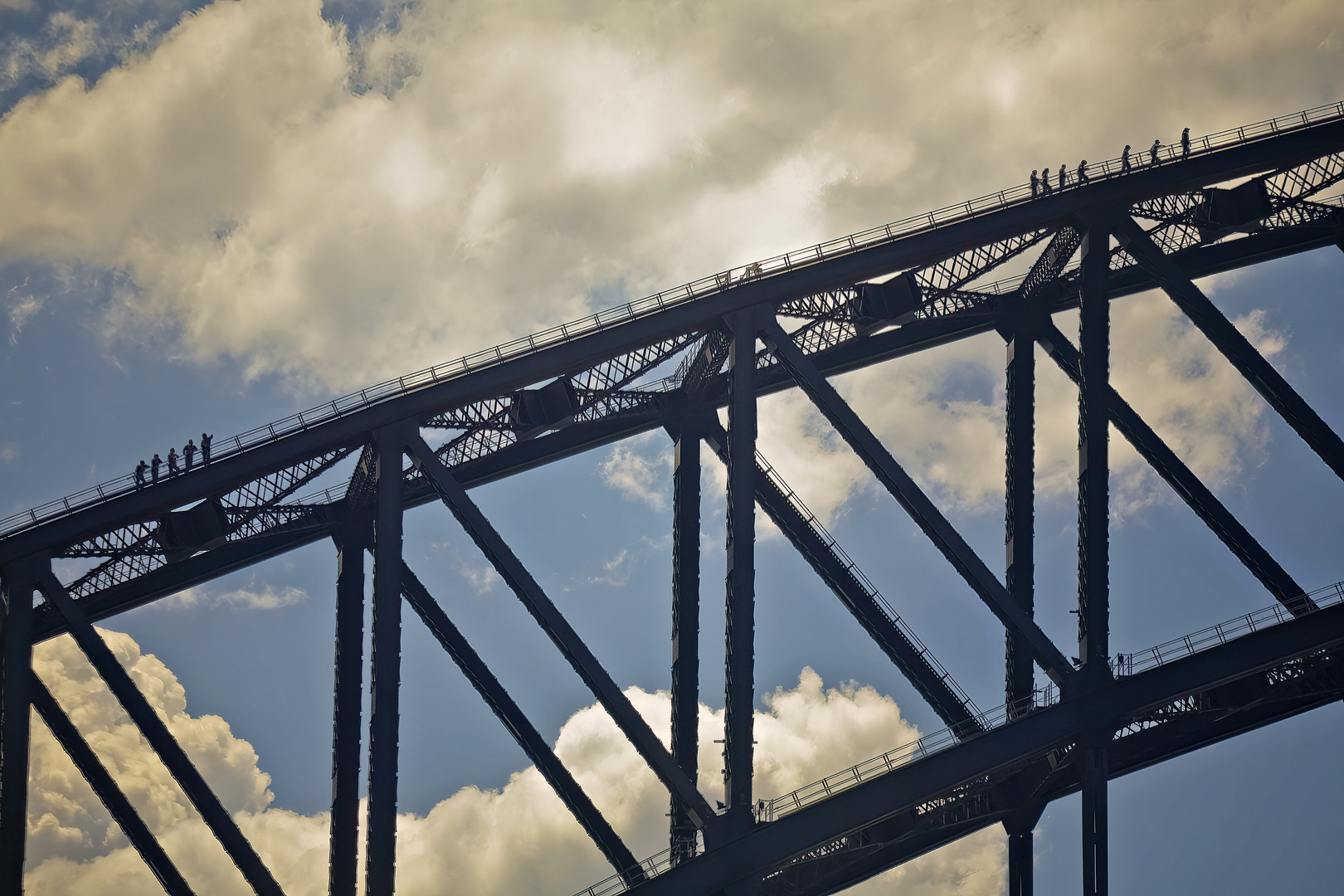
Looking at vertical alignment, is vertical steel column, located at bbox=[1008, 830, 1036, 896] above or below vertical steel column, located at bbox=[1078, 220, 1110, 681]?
below

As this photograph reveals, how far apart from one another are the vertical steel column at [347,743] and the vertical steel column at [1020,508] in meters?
18.0

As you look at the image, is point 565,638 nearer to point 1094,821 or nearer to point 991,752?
point 991,752

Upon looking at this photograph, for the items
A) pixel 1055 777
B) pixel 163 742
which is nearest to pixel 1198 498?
pixel 1055 777

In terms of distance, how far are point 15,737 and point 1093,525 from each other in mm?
26997

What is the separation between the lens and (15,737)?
109 ft

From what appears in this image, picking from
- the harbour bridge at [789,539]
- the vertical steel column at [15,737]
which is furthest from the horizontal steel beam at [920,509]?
the vertical steel column at [15,737]

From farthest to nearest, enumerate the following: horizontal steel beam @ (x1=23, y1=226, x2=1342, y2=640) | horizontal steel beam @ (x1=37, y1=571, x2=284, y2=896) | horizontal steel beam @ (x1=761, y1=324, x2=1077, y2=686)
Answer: horizontal steel beam @ (x1=23, y1=226, x2=1342, y2=640), horizontal steel beam @ (x1=37, y1=571, x2=284, y2=896), horizontal steel beam @ (x1=761, y1=324, x2=1077, y2=686)

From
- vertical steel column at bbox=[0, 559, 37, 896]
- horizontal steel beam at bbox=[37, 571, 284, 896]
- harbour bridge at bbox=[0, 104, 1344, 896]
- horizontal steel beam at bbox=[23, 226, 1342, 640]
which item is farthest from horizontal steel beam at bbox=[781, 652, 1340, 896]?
vertical steel column at bbox=[0, 559, 37, 896]

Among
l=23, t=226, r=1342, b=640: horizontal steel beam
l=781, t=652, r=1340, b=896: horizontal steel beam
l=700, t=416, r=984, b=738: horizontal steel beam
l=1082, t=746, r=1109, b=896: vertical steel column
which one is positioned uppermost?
l=23, t=226, r=1342, b=640: horizontal steel beam

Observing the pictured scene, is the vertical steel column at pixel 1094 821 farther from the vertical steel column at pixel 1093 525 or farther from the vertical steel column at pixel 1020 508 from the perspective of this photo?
the vertical steel column at pixel 1020 508

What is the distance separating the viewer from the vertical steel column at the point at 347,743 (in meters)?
36.9

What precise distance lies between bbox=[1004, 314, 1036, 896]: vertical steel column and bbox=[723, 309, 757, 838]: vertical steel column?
9.65 metres

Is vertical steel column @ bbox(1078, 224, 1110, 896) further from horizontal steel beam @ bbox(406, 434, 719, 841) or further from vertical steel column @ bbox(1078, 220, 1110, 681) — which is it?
horizontal steel beam @ bbox(406, 434, 719, 841)

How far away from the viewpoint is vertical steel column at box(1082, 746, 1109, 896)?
3291cm
